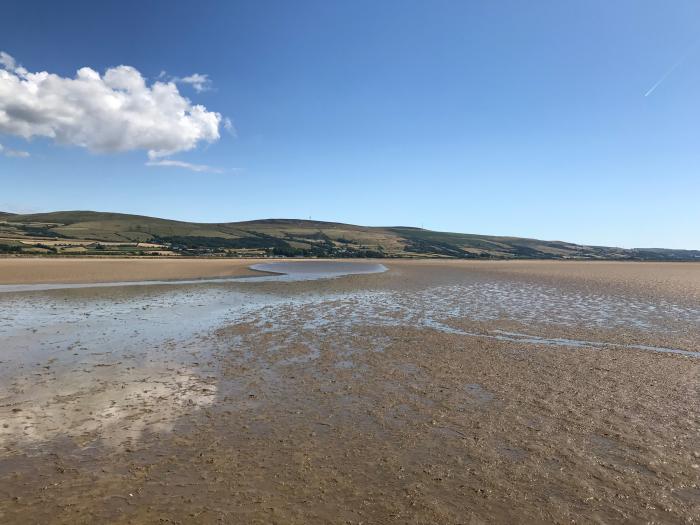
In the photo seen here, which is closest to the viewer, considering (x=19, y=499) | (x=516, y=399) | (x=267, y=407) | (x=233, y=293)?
(x=19, y=499)

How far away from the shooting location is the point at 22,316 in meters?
20.7

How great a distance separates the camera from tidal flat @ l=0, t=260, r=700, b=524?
243 inches

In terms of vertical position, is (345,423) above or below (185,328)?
above

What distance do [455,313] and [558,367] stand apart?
10228 mm

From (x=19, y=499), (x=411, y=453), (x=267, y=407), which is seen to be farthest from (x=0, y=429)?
(x=411, y=453)

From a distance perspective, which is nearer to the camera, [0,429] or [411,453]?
[411,453]

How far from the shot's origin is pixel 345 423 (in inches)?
355

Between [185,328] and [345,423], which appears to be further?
[185,328]

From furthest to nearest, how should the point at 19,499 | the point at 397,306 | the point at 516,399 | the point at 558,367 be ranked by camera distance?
the point at 397,306 < the point at 558,367 < the point at 516,399 < the point at 19,499

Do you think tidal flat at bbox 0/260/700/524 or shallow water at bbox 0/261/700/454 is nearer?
tidal flat at bbox 0/260/700/524

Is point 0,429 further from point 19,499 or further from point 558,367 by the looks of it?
point 558,367

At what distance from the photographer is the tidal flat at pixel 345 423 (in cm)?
616

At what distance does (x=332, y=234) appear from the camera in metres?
188

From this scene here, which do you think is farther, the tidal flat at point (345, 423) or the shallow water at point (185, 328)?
the shallow water at point (185, 328)
